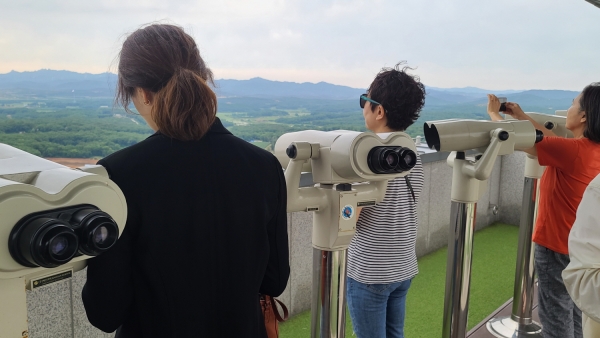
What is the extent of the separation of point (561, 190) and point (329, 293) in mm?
1376

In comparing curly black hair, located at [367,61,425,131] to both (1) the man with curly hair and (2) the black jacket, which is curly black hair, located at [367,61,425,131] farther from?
(2) the black jacket

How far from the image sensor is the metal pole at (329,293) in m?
1.65

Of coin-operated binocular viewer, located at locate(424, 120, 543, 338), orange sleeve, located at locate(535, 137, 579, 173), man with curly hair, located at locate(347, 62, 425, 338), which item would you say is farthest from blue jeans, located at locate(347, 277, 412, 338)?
orange sleeve, located at locate(535, 137, 579, 173)

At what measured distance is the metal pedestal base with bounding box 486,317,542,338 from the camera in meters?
3.07

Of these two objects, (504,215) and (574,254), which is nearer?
(574,254)

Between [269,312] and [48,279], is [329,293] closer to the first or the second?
[269,312]

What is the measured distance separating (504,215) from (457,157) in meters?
4.13

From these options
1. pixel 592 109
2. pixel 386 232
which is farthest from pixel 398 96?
pixel 592 109

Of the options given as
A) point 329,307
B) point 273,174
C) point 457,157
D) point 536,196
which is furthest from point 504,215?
point 273,174

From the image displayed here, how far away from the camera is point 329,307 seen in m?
1.66

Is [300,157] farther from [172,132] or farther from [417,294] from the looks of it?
[417,294]

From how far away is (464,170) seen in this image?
199 centimetres

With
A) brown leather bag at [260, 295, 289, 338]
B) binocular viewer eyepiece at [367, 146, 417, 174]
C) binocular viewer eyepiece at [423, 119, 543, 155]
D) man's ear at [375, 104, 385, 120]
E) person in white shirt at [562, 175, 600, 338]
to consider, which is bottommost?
brown leather bag at [260, 295, 289, 338]

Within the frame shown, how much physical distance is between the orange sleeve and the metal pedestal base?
1248 mm
